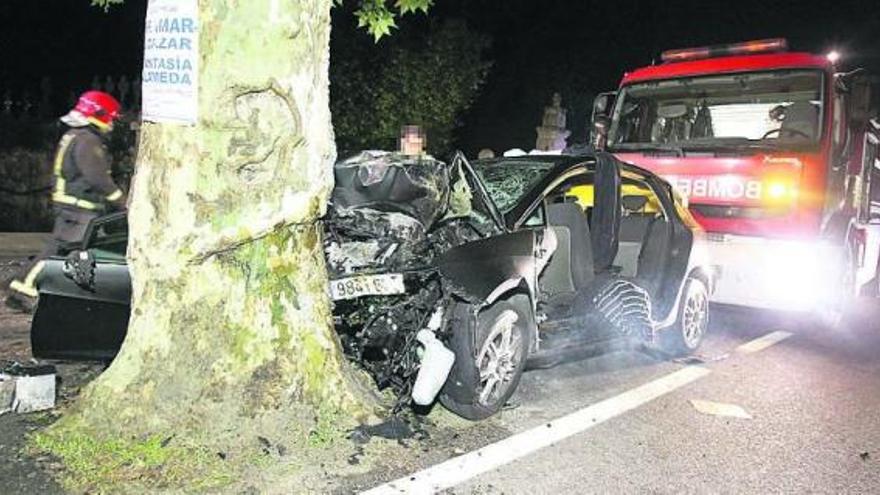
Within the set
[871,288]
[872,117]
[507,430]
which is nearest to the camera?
[507,430]

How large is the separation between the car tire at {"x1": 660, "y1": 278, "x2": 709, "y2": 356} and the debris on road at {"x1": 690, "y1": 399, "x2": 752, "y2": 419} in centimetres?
124

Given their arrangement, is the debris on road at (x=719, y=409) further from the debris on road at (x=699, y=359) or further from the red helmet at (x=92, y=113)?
the red helmet at (x=92, y=113)

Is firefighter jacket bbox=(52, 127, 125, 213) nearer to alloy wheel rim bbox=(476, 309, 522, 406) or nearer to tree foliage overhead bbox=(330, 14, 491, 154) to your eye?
alloy wheel rim bbox=(476, 309, 522, 406)

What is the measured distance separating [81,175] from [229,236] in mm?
2733

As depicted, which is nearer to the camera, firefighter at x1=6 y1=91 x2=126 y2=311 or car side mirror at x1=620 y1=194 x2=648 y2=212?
firefighter at x1=6 y1=91 x2=126 y2=311

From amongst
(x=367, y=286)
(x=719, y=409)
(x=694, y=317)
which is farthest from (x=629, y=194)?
(x=367, y=286)

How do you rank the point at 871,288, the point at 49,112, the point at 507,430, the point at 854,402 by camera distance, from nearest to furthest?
the point at 507,430 < the point at 854,402 < the point at 871,288 < the point at 49,112

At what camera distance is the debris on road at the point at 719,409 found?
16.7 feet

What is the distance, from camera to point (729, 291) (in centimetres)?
761

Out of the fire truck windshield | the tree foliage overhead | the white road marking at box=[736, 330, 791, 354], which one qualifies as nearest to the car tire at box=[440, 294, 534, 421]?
the white road marking at box=[736, 330, 791, 354]

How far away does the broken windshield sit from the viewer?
17.3ft

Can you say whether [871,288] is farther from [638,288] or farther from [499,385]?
[499,385]

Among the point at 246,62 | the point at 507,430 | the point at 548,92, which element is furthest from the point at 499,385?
the point at 548,92

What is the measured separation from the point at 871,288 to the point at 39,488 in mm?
10197
